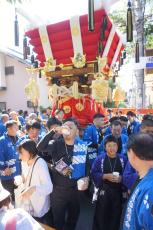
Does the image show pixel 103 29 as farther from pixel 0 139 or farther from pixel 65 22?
pixel 0 139

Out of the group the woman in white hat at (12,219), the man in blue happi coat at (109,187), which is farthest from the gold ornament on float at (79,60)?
the woman in white hat at (12,219)

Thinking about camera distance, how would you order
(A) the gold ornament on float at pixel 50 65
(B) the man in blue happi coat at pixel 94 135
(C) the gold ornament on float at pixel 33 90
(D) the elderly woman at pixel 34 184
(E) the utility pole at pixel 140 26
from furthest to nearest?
1. (E) the utility pole at pixel 140 26
2. (C) the gold ornament on float at pixel 33 90
3. (A) the gold ornament on float at pixel 50 65
4. (B) the man in blue happi coat at pixel 94 135
5. (D) the elderly woman at pixel 34 184

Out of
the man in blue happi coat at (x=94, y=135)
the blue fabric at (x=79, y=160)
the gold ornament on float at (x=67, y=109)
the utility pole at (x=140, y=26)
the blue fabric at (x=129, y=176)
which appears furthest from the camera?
the utility pole at (x=140, y=26)

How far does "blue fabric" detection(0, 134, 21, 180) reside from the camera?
3.95m

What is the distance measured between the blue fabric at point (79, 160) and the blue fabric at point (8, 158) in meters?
1.14

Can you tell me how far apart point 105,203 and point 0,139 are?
5.50ft

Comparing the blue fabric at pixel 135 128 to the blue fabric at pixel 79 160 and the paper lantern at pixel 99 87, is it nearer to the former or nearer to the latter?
the paper lantern at pixel 99 87

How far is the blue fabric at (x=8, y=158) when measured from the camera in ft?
12.9

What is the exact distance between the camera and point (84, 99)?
18.2 feet

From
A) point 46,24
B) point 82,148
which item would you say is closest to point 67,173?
point 82,148

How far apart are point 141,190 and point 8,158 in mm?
2592

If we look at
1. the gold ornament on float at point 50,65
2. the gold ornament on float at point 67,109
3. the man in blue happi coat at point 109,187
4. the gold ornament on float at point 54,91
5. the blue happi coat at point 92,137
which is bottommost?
the man in blue happi coat at point 109,187

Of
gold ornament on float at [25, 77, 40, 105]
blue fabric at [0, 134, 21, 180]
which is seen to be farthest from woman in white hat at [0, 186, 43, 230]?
gold ornament on float at [25, 77, 40, 105]

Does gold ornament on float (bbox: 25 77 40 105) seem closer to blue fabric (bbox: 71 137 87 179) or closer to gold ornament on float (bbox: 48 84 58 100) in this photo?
gold ornament on float (bbox: 48 84 58 100)
